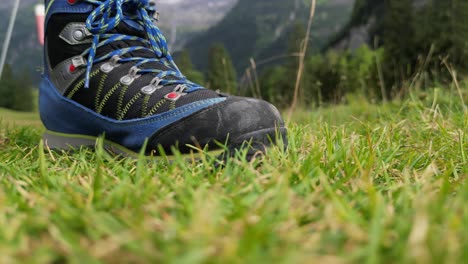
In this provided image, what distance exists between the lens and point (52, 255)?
60 centimetres

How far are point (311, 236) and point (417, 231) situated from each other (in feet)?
0.52

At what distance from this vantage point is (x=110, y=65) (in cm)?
180

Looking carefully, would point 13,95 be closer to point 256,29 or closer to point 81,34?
point 81,34

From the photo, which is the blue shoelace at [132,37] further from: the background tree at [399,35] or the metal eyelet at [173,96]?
the background tree at [399,35]

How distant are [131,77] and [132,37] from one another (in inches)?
9.5

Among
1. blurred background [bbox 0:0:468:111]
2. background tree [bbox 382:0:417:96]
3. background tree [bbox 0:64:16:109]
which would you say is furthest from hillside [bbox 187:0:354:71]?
background tree [bbox 0:64:16:109]

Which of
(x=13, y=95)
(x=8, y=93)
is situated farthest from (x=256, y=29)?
(x=8, y=93)

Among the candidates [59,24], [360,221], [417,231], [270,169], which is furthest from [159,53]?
[417,231]

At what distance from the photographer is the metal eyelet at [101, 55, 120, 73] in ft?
5.88

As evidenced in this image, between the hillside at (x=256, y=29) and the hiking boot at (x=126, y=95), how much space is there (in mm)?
127935

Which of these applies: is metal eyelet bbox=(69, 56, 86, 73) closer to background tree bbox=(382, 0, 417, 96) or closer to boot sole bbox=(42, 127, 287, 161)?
boot sole bbox=(42, 127, 287, 161)

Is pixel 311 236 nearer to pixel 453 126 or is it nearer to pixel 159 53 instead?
pixel 159 53

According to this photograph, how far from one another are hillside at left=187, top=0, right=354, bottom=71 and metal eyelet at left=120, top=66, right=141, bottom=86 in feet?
420

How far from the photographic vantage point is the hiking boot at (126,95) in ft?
5.22
